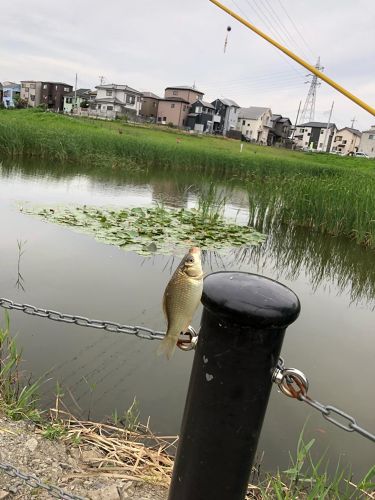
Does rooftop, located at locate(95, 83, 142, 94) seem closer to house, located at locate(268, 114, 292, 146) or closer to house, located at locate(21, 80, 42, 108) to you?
house, located at locate(21, 80, 42, 108)

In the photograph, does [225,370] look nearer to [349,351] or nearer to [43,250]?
[349,351]

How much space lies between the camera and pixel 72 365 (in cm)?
287

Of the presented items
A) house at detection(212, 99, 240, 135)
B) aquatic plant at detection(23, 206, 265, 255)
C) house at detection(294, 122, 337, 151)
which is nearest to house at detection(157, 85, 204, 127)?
house at detection(212, 99, 240, 135)

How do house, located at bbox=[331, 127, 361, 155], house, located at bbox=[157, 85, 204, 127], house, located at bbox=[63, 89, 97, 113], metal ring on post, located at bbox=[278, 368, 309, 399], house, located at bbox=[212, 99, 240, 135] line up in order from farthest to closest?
house, located at bbox=[331, 127, 361, 155] < house, located at bbox=[212, 99, 240, 135] < house, located at bbox=[63, 89, 97, 113] < house, located at bbox=[157, 85, 204, 127] < metal ring on post, located at bbox=[278, 368, 309, 399]

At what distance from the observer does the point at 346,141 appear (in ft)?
238

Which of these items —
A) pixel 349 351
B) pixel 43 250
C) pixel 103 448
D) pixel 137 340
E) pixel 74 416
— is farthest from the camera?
pixel 43 250

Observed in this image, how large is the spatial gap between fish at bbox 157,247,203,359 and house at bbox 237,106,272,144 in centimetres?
Result: 6425

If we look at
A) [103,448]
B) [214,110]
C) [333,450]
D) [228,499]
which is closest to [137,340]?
[103,448]

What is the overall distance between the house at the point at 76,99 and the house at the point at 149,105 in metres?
7.62

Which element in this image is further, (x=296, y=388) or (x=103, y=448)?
(x=103, y=448)

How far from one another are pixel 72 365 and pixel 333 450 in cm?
177

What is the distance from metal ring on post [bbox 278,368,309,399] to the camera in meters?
1.06

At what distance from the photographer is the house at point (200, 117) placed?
59531 mm

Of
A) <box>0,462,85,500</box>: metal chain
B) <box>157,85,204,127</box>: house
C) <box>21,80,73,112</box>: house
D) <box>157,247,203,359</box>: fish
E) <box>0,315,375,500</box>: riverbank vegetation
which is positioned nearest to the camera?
<box>157,247,203,359</box>: fish
